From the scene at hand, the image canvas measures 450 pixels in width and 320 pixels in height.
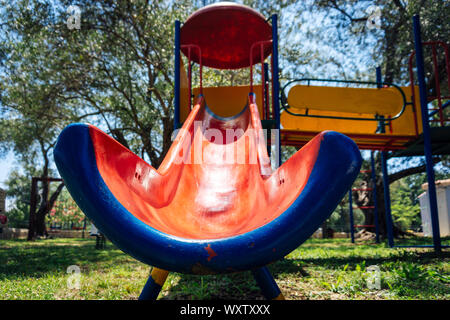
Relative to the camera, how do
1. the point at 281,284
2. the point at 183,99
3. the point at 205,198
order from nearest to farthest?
the point at 205,198, the point at 281,284, the point at 183,99

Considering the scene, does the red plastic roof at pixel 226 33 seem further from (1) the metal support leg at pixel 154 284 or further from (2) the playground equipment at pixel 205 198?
(1) the metal support leg at pixel 154 284

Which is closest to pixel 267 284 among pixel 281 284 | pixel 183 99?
pixel 281 284

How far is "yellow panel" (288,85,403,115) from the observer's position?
4684 mm

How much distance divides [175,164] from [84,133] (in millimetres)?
1246

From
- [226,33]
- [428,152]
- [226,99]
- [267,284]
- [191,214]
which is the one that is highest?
[226,33]

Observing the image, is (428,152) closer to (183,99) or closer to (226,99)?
(226,99)

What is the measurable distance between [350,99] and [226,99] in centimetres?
213

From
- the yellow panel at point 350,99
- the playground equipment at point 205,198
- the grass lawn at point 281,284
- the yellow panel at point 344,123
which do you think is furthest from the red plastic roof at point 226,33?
the grass lawn at point 281,284

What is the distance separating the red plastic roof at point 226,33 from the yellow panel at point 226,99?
2.95 feet

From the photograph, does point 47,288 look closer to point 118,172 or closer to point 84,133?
point 118,172

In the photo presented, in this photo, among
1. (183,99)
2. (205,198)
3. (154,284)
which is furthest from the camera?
(183,99)

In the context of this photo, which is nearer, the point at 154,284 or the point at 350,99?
the point at 154,284

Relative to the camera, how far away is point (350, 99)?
4758 mm
